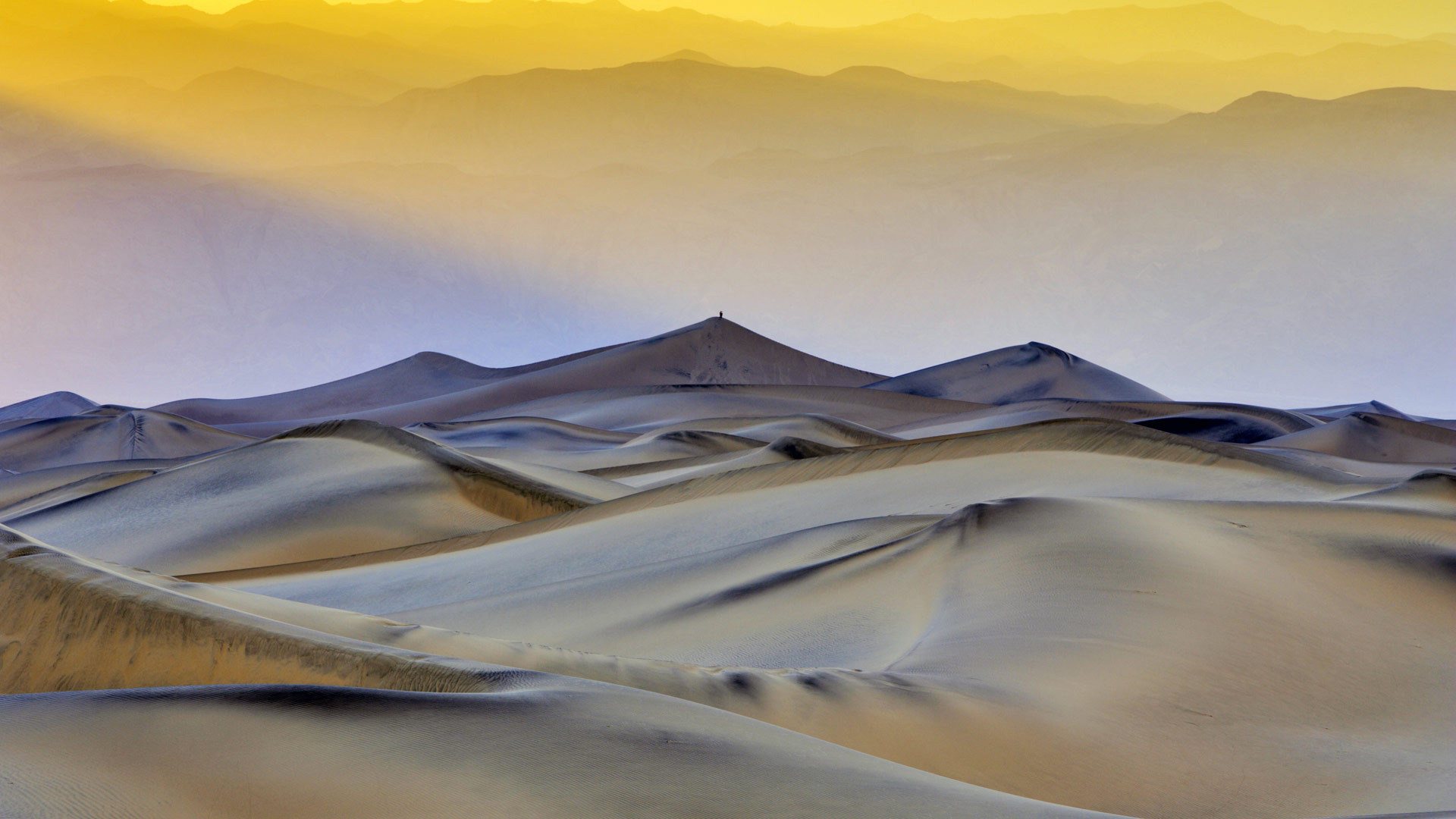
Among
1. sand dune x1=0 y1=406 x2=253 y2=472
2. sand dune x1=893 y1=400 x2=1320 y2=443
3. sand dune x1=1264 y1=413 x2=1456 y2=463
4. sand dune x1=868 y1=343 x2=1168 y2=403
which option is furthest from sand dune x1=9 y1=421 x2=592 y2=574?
sand dune x1=868 y1=343 x2=1168 y2=403

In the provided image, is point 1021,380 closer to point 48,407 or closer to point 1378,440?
point 1378,440

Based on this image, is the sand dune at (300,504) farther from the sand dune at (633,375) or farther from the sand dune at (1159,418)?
the sand dune at (633,375)

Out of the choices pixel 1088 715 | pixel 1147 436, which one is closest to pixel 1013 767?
pixel 1088 715

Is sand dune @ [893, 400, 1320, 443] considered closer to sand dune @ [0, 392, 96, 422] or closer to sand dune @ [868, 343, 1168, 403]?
sand dune @ [868, 343, 1168, 403]

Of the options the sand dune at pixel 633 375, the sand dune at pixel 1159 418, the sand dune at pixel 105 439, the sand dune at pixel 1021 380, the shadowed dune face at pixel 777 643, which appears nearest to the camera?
the shadowed dune face at pixel 777 643

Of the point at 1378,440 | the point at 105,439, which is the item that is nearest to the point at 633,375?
the point at 105,439

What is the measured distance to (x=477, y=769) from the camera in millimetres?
1431

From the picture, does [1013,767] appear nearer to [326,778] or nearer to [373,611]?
[326,778]

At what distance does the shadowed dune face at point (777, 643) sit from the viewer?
147 cm

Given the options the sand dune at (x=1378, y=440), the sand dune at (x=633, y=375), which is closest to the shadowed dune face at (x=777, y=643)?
the sand dune at (x=1378, y=440)

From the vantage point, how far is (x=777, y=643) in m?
2.86

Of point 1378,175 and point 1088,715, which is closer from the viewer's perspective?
point 1088,715

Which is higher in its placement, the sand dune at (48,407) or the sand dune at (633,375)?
the sand dune at (633,375)

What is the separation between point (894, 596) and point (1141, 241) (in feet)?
115
